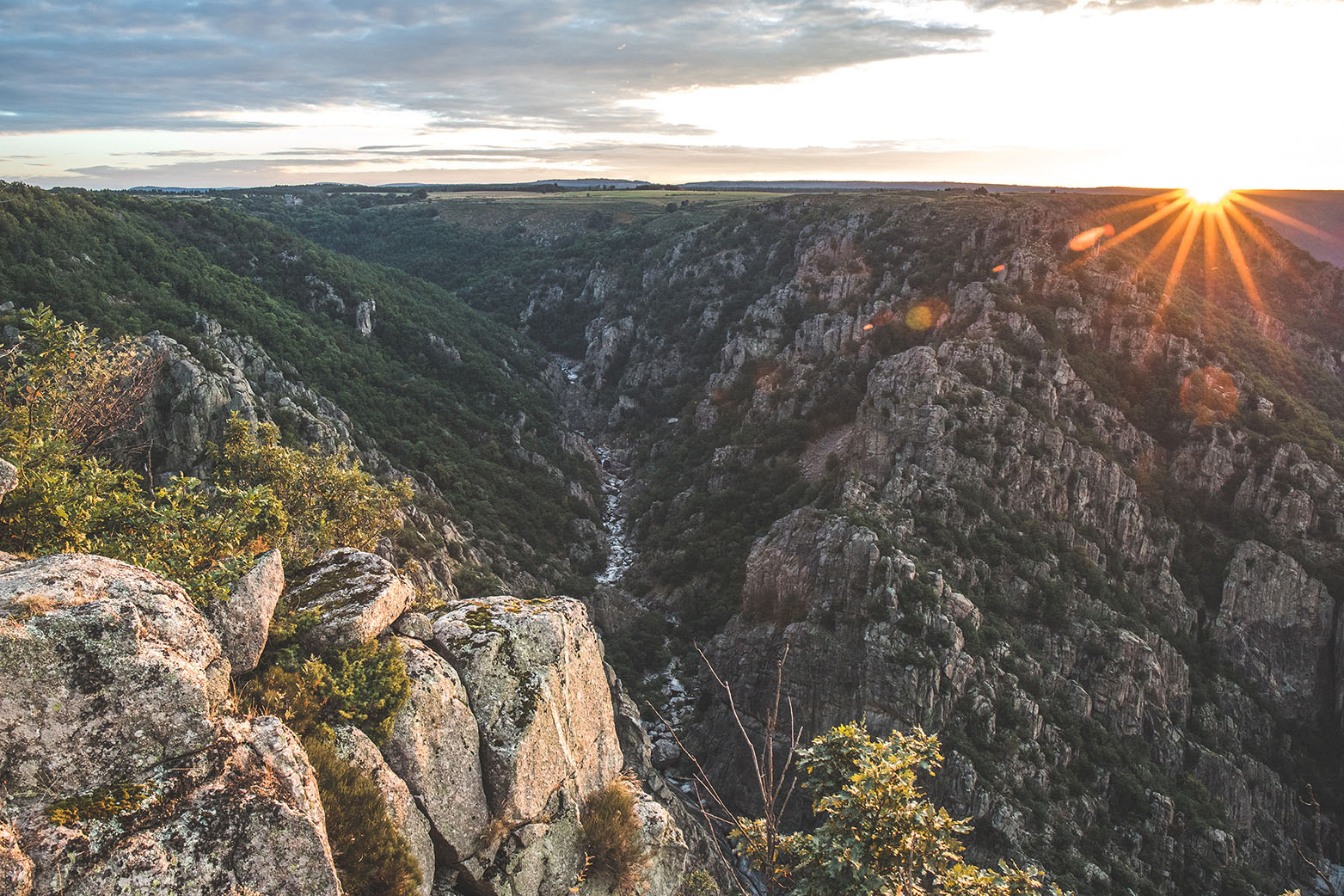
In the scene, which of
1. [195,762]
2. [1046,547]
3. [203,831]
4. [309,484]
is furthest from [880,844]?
[1046,547]

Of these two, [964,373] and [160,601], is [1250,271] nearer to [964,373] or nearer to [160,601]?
[964,373]

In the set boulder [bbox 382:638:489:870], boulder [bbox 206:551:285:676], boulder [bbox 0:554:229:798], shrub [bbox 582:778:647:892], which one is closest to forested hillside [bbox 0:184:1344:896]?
shrub [bbox 582:778:647:892]

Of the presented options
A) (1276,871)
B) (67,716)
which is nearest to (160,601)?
(67,716)

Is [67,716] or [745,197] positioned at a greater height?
[745,197]

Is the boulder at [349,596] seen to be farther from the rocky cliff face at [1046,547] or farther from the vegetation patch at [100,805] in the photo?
the rocky cliff face at [1046,547]

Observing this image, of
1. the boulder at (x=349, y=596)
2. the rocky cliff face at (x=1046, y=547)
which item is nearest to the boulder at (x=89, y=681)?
the boulder at (x=349, y=596)

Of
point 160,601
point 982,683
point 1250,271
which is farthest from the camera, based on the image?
point 1250,271

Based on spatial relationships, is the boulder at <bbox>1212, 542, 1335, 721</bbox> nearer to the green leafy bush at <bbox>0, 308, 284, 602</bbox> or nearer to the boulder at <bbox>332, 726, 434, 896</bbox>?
the boulder at <bbox>332, 726, 434, 896</bbox>
